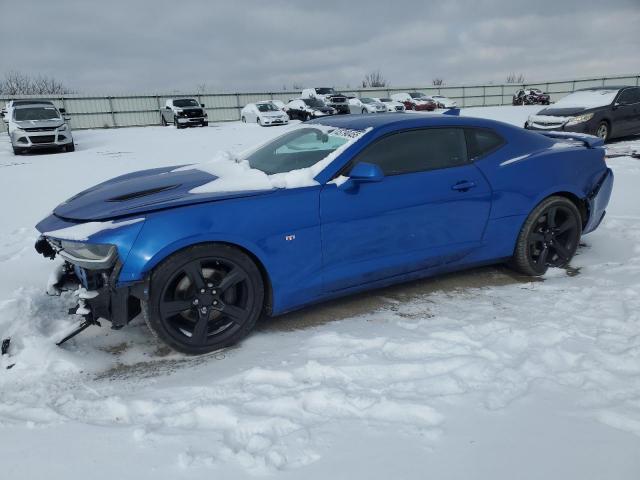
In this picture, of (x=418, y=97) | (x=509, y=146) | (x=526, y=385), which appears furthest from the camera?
(x=418, y=97)

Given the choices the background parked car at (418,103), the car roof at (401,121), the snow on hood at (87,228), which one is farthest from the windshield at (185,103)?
the snow on hood at (87,228)

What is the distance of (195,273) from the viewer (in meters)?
2.68

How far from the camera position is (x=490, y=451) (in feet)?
6.26

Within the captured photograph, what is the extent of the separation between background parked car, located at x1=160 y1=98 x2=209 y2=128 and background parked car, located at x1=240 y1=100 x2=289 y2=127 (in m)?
2.32

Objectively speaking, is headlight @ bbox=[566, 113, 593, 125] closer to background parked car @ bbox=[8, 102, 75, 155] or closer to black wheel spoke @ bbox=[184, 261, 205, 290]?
black wheel spoke @ bbox=[184, 261, 205, 290]

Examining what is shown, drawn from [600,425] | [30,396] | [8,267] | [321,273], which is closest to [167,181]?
[321,273]

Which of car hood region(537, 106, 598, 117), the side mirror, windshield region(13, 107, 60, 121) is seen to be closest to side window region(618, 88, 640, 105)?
car hood region(537, 106, 598, 117)

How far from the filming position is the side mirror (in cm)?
292

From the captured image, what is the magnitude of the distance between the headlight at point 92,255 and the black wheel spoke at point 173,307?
38 cm

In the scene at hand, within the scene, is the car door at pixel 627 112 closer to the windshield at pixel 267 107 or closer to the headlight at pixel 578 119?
the headlight at pixel 578 119

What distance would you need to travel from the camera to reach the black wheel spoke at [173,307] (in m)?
2.66

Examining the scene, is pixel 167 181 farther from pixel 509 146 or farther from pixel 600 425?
pixel 600 425

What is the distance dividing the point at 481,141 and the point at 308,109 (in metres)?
20.5

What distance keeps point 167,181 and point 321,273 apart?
127 centimetres
